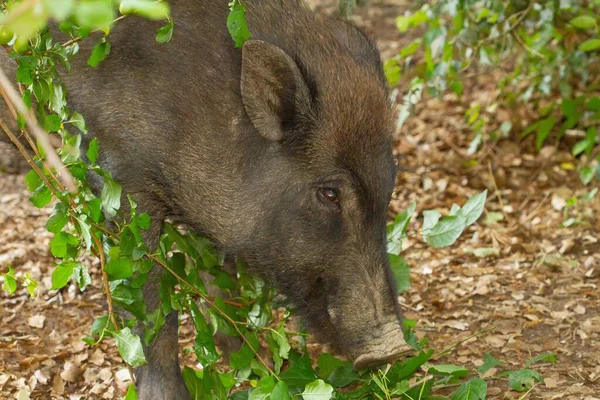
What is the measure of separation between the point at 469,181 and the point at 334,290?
362cm

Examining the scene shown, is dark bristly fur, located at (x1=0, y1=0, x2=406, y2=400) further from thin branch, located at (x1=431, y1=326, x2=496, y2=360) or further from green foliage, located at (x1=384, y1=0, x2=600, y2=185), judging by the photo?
green foliage, located at (x1=384, y1=0, x2=600, y2=185)

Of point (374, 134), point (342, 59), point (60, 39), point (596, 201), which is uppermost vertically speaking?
point (60, 39)

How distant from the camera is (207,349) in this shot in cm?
381

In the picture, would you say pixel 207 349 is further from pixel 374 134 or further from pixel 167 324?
pixel 374 134

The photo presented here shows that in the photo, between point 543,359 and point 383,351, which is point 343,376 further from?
point 543,359

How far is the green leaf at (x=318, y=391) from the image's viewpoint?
11.3 feet

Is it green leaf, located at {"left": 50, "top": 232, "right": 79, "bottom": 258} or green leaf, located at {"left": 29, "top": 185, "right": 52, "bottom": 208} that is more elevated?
green leaf, located at {"left": 29, "top": 185, "right": 52, "bottom": 208}

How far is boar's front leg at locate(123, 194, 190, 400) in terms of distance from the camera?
4117 millimetres

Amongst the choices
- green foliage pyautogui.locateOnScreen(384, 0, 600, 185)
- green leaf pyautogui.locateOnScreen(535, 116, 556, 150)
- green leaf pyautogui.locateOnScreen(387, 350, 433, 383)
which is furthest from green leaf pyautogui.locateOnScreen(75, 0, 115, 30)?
green leaf pyautogui.locateOnScreen(535, 116, 556, 150)

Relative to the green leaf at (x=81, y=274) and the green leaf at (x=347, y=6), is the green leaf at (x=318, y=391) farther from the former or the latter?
the green leaf at (x=347, y=6)

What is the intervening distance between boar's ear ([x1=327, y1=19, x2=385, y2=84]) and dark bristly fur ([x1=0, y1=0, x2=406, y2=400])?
57 millimetres

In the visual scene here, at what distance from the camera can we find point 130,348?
10.9 feet

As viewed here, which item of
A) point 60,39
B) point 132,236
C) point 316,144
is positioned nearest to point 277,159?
point 316,144

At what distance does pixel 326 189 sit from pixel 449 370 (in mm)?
1085
